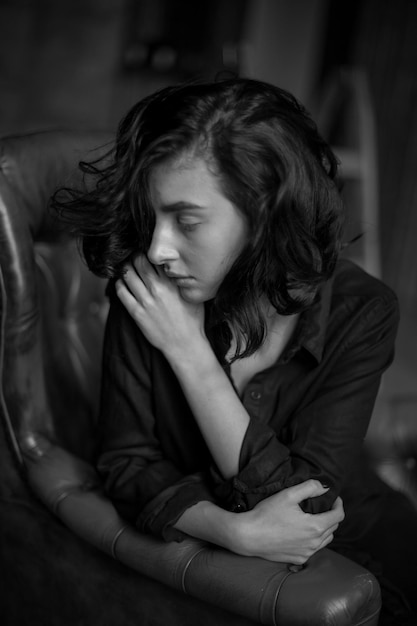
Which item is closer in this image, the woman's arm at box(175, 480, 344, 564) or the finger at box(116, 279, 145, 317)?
the woman's arm at box(175, 480, 344, 564)

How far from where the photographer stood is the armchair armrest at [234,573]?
1.18 metres

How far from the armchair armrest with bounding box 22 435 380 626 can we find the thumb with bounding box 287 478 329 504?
9 centimetres

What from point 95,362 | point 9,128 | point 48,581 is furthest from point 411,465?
point 9,128

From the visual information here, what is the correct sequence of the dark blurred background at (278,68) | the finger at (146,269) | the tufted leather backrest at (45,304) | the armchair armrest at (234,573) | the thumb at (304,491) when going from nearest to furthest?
1. the armchair armrest at (234,573)
2. the thumb at (304,491)
3. the finger at (146,269)
4. the tufted leather backrest at (45,304)
5. the dark blurred background at (278,68)

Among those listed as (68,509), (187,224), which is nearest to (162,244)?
(187,224)

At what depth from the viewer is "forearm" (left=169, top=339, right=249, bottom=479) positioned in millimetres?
1351

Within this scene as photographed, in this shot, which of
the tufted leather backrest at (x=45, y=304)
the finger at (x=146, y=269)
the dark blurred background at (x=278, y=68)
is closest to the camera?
the finger at (x=146, y=269)

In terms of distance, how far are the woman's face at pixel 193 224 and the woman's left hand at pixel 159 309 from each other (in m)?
0.08

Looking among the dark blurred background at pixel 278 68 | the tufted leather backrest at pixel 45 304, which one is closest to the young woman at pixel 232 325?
the tufted leather backrest at pixel 45 304

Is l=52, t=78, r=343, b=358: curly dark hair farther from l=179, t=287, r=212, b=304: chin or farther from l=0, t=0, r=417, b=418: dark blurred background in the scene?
l=0, t=0, r=417, b=418: dark blurred background

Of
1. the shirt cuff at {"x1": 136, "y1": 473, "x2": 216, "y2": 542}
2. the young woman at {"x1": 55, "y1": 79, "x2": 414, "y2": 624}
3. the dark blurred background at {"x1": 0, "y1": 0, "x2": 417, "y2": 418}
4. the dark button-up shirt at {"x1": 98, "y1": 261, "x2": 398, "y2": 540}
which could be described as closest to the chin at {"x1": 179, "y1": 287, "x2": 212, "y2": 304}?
the young woman at {"x1": 55, "y1": 79, "x2": 414, "y2": 624}

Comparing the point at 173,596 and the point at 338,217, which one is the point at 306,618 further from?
the point at 338,217

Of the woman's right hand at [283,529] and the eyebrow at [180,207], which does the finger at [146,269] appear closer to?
the eyebrow at [180,207]

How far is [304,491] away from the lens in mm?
1298
